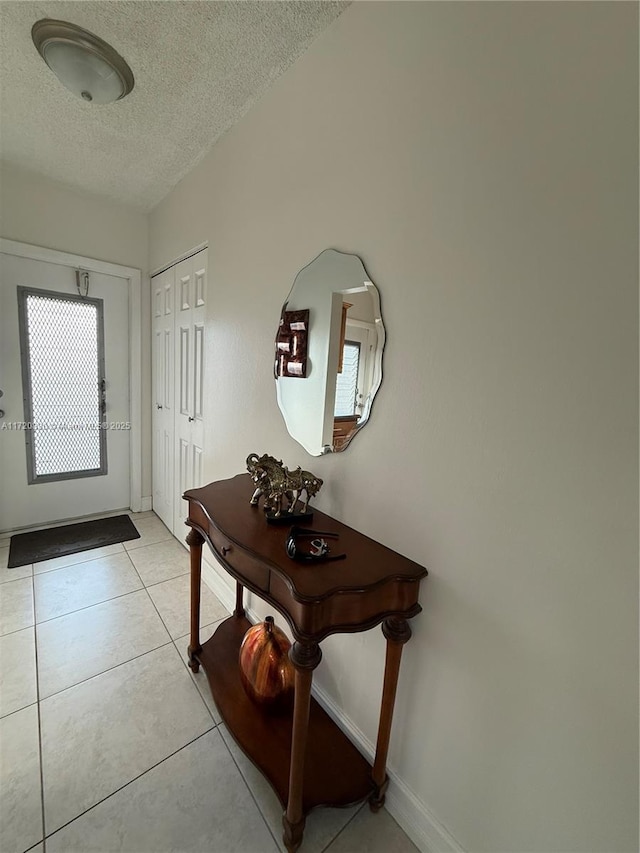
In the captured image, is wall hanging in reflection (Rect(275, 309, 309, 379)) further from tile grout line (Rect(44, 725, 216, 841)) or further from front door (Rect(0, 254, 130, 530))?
front door (Rect(0, 254, 130, 530))

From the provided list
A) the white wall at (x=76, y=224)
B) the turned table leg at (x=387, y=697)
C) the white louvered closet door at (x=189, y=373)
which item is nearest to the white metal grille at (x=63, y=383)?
the white wall at (x=76, y=224)

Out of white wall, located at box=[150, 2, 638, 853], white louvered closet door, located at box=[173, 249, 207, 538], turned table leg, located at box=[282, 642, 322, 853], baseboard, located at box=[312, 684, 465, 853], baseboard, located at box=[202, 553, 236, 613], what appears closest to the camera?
white wall, located at box=[150, 2, 638, 853]

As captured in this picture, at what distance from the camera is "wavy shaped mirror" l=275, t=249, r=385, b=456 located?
1.14 metres

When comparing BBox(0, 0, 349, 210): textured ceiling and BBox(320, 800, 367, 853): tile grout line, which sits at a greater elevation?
BBox(0, 0, 349, 210): textured ceiling

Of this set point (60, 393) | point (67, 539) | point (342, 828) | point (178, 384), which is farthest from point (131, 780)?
point (60, 393)

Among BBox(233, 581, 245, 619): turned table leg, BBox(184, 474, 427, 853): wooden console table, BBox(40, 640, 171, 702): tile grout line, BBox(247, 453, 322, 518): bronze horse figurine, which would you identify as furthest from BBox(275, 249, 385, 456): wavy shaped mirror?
BBox(40, 640, 171, 702): tile grout line

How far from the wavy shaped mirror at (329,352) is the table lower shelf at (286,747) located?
1010 mm

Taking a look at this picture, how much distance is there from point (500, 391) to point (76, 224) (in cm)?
316

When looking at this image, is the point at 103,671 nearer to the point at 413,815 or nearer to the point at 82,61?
the point at 413,815

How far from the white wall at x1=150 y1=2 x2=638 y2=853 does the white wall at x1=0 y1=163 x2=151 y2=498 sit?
2.13 meters

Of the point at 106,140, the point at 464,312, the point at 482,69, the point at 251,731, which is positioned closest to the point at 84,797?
the point at 251,731

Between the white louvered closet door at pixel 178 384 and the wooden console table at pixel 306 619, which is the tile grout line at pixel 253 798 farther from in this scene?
the white louvered closet door at pixel 178 384

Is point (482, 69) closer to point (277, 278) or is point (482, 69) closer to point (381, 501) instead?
point (277, 278)

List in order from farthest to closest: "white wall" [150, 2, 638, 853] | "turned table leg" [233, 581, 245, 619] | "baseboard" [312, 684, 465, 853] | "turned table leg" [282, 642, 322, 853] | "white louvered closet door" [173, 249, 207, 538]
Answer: "white louvered closet door" [173, 249, 207, 538] < "turned table leg" [233, 581, 245, 619] < "baseboard" [312, 684, 465, 853] < "turned table leg" [282, 642, 322, 853] < "white wall" [150, 2, 638, 853]
